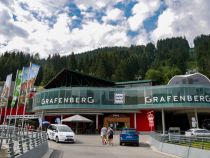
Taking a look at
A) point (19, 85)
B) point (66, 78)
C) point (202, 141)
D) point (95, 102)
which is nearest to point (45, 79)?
point (66, 78)

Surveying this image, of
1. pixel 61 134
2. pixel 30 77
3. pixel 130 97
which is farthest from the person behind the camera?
pixel 130 97

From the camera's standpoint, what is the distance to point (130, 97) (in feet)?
185

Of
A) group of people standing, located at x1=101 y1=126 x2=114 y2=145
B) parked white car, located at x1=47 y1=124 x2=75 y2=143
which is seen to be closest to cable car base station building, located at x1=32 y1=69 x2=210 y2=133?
parked white car, located at x1=47 y1=124 x2=75 y2=143

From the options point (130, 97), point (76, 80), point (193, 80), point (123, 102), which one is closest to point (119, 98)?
point (123, 102)

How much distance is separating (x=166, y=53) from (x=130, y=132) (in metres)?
116

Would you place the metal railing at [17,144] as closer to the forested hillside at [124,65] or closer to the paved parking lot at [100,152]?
the paved parking lot at [100,152]

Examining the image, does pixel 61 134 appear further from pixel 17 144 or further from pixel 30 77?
pixel 17 144

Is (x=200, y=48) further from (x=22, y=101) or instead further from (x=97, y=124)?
(x=22, y=101)

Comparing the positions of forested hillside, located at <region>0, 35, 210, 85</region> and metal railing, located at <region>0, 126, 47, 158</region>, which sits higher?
forested hillside, located at <region>0, 35, 210, 85</region>

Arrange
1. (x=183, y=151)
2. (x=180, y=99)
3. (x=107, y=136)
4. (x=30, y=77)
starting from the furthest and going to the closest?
(x=180, y=99), (x=30, y=77), (x=107, y=136), (x=183, y=151)

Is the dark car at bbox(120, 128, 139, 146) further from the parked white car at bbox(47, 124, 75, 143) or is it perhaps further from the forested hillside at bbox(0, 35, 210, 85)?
the forested hillside at bbox(0, 35, 210, 85)

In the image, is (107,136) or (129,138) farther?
(107,136)

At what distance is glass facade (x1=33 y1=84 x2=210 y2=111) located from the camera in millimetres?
52812

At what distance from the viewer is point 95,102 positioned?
55.8 m
